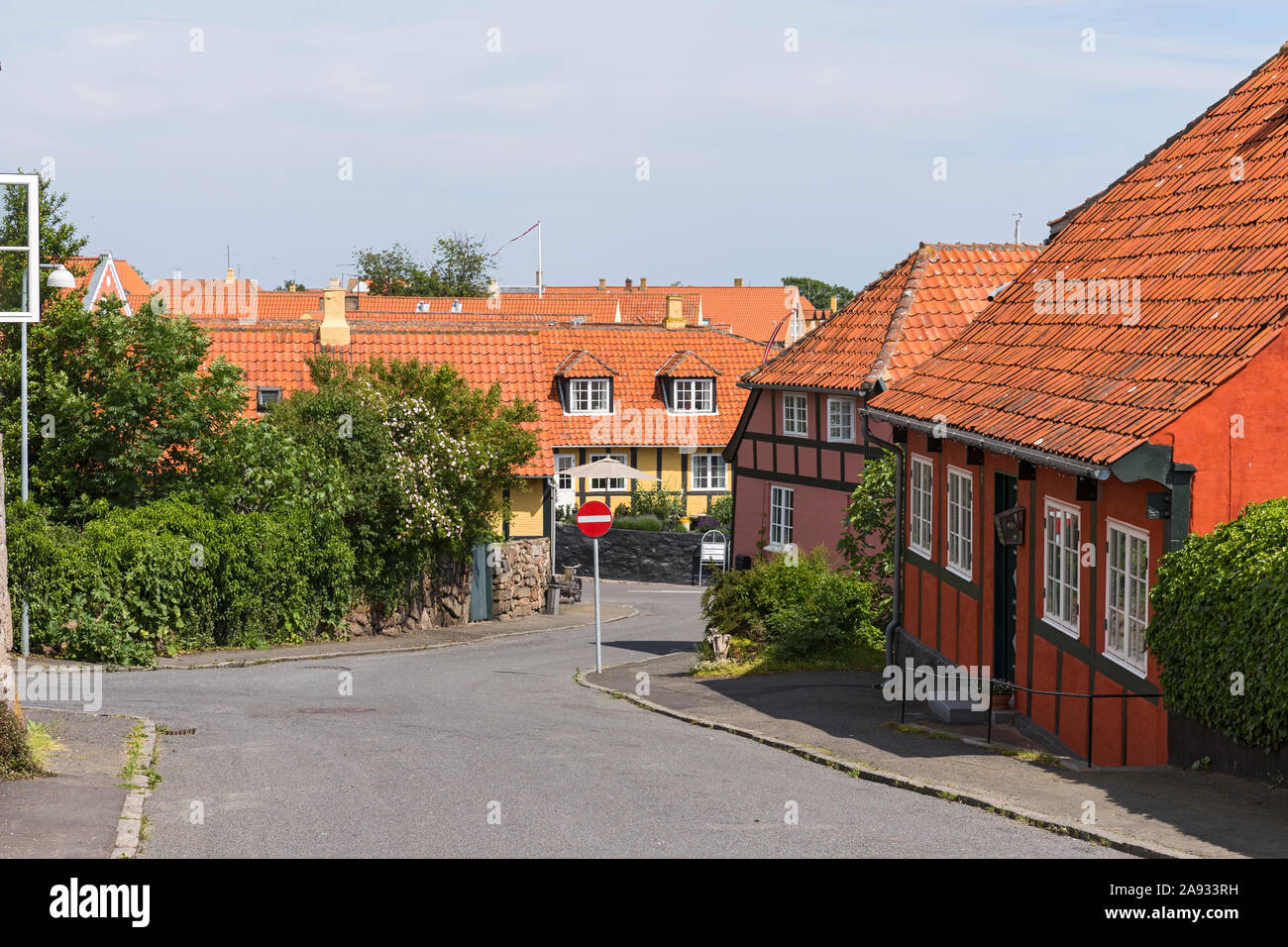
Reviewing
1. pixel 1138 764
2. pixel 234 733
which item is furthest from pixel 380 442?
pixel 1138 764

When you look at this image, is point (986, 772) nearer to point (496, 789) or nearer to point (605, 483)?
point (496, 789)

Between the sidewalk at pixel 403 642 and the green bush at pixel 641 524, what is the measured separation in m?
7.66

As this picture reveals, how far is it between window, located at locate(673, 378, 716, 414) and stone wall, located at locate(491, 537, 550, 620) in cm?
1509

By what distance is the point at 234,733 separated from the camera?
590 inches

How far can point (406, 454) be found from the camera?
30562 millimetres

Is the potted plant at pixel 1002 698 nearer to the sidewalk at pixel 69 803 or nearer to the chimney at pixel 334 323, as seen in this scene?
the sidewalk at pixel 69 803

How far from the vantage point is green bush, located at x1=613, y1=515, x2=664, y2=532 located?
47.9 m

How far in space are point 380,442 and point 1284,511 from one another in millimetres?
21394

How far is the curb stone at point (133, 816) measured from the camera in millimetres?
8891

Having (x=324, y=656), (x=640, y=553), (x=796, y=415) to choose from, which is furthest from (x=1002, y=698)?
(x=640, y=553)

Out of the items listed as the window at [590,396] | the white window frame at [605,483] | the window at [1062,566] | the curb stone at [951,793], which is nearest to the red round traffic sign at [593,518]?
the curb stone at [951,793]

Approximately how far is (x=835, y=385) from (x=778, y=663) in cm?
867

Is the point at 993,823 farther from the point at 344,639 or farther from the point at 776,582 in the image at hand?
the point at 344,639

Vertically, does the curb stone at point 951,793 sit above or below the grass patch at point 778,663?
above
